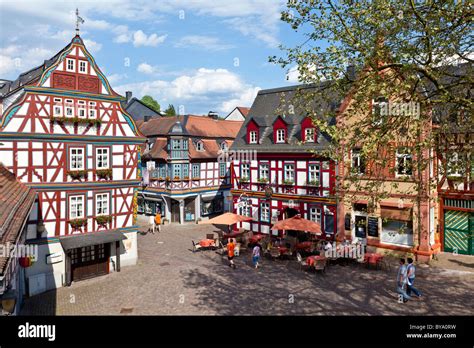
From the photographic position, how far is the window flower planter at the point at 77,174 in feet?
58.4

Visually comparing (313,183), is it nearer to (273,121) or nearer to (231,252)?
(273,121)

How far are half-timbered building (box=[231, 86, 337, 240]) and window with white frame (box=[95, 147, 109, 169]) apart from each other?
10.5 metres

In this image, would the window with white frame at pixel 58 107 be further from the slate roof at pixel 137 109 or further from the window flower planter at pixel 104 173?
the slate roof at pixel 137 109

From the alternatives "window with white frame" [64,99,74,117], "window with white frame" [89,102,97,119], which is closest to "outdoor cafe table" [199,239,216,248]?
"window with white frame" [89,102,97,119]

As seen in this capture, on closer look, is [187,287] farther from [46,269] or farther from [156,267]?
[46,269]

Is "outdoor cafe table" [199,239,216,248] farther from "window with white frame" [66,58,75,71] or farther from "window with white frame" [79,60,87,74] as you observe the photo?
"window with white frame" [66,58,75,71]

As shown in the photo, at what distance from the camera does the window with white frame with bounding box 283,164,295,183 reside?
24.3 meters

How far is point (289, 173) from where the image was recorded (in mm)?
24578

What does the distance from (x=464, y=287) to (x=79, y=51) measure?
2157 cm

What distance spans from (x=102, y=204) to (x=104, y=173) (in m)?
1.70

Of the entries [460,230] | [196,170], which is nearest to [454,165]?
[460,230]

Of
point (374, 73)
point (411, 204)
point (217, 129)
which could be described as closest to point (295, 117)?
point (411, 204)

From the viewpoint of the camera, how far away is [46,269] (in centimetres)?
1702

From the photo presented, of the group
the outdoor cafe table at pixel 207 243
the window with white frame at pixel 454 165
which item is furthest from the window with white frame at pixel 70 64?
the window with white frame at pixel 454 165
